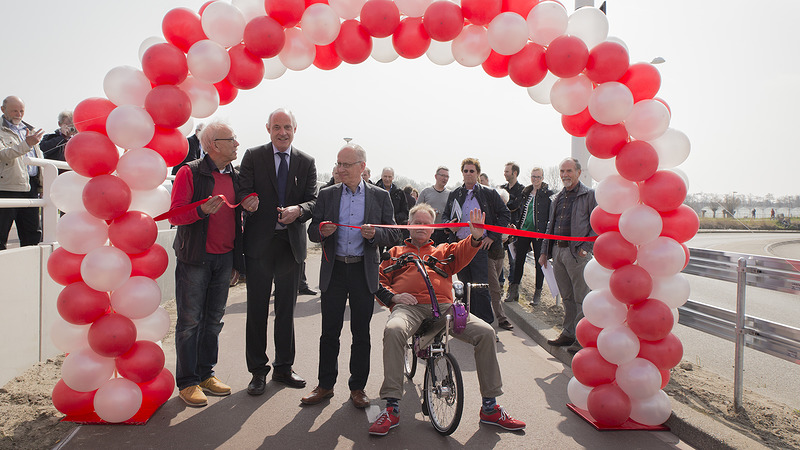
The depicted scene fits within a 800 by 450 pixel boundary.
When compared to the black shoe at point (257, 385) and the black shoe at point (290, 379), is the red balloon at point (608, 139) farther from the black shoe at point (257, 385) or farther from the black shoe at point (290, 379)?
the black shoe at point (257, 385)

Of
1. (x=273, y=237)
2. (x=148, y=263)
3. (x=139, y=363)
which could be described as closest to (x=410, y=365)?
(x=273, y=237)

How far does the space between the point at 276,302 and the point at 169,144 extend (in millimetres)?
1783

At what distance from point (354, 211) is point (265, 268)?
3.40ft

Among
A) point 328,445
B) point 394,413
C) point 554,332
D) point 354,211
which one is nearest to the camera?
point 328,445

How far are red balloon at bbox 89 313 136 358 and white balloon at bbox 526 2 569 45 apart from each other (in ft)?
13.6

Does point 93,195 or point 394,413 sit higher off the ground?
point 93,195

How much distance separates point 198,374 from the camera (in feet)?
15.6

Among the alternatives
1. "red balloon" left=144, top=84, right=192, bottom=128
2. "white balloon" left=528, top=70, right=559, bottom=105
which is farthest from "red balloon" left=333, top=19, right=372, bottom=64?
"white balloon" left=528, top=70, right=559, bottom=105

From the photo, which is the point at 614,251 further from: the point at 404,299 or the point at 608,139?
the point at 404,299

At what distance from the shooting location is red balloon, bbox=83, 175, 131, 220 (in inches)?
151

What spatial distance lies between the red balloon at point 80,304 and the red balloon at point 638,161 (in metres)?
4.37

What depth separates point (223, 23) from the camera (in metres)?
4.19

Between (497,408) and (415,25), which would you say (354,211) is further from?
(497,408)

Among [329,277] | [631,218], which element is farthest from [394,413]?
[631,218]
